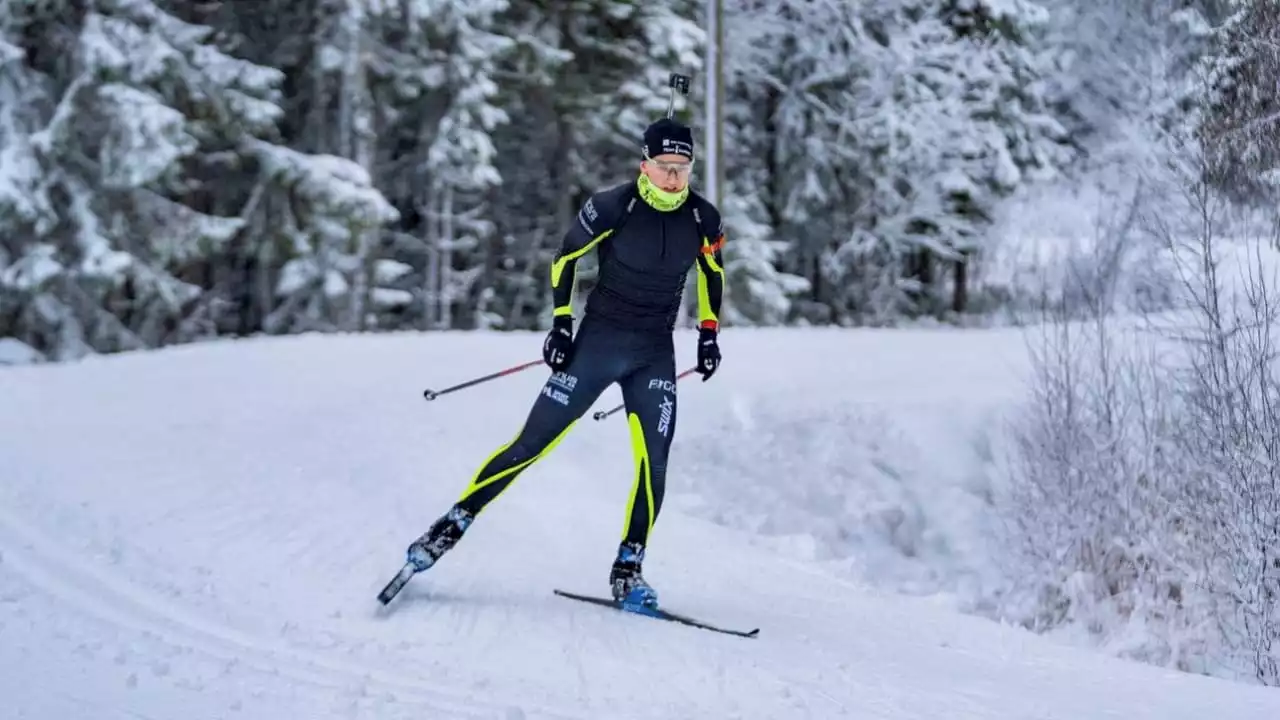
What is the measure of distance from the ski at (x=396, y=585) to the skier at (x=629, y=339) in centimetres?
5

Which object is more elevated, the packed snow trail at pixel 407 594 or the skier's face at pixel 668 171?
the skier's face at pixel 668 171

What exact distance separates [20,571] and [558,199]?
2217 cm

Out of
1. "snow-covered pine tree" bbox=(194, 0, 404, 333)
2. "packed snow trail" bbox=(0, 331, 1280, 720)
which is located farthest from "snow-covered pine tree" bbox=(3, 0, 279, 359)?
"packed snow trail" bbox=(0, 331, 1280, 720)

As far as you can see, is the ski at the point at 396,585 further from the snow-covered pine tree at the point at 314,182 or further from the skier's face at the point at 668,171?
the snow-covered pine tree at the point at 314,182

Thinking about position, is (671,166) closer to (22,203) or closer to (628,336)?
(628,336)

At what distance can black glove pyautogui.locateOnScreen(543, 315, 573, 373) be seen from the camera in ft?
19.5

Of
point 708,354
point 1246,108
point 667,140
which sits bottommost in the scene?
point 708,354

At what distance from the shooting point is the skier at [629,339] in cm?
594

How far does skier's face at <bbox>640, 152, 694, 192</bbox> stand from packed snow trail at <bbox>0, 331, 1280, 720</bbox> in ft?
6.33

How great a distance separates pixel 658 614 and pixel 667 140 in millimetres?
2090

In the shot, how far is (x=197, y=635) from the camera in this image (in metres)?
5.15

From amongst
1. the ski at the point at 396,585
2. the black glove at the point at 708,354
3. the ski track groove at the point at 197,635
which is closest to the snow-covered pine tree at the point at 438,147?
the ski track groove at the point at 197,635

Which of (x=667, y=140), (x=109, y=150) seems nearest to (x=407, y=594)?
(x=667, y=140)

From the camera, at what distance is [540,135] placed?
27688 mm
